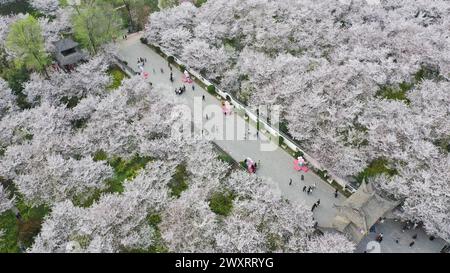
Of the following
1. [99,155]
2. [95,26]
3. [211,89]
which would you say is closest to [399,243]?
[211,89]

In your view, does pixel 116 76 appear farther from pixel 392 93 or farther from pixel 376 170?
pixel 392 93

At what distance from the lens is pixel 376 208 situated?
27.8 m

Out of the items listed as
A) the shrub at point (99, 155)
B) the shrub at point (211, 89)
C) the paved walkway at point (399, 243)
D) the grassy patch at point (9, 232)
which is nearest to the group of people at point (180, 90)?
the shrub at point (211, 89)

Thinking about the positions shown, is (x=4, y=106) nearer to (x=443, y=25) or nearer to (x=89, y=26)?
(x=89, y=26)

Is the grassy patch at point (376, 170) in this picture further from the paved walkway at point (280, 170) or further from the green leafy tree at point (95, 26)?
the green leafy tree at point (95, 26)

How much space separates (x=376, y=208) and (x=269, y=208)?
8171 mm

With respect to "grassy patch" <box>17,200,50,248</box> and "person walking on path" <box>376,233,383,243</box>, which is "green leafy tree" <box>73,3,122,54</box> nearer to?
"grassy patch" <box>17,200,50,248</box>

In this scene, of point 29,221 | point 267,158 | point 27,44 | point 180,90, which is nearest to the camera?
point 29,221

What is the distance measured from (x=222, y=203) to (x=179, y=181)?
440 centimetres

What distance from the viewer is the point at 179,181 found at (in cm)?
3195

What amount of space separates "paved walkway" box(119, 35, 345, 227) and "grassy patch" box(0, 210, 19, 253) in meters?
18.1

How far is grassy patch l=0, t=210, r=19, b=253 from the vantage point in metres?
28.6

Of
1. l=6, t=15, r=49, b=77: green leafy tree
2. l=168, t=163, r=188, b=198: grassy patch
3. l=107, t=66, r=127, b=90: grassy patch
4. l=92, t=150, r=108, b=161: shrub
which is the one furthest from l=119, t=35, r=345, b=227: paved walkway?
l=6, t=15, r=49, b=77: green leafy tree
